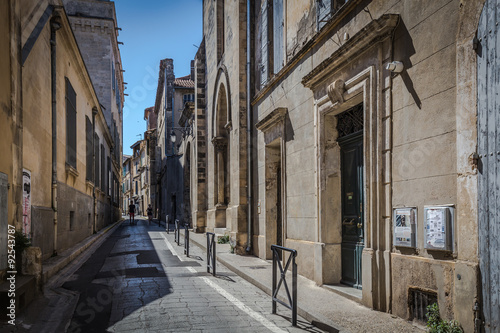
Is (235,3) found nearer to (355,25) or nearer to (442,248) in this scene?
(355,25)

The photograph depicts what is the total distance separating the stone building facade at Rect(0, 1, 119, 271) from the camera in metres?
6.79

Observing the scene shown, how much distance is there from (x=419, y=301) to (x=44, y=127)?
27.3ft

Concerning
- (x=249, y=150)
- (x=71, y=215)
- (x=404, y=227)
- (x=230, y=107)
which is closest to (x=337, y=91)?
(x=404, y=227)

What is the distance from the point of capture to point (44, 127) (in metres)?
9.84

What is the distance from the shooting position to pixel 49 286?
7605mm

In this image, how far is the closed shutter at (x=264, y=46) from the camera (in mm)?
11602

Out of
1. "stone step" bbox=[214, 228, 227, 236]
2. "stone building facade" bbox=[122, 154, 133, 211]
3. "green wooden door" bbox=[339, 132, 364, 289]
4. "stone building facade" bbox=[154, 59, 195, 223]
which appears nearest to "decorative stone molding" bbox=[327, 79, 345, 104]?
"green wooden door" bbox=[339, 132, 364, 289]

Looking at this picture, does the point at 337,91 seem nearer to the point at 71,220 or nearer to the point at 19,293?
the point at 19,293

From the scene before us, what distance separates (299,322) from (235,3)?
36.0 feet

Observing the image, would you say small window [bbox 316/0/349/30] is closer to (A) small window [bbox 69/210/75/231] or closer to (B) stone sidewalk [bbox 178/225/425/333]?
(B) stone sidewalk [bbox 178/225/425/333]

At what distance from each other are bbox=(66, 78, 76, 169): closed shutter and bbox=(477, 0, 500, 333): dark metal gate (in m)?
11.0

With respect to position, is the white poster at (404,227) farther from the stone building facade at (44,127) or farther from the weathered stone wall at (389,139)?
the stone building facade at (44,127)

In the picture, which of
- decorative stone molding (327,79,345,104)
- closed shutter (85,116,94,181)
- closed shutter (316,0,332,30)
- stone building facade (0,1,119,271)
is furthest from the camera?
closed shutter (85,116,94,181)

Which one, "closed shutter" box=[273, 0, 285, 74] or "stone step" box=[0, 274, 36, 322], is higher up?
"closed shutter" box=[273, 0, 285, 74]
